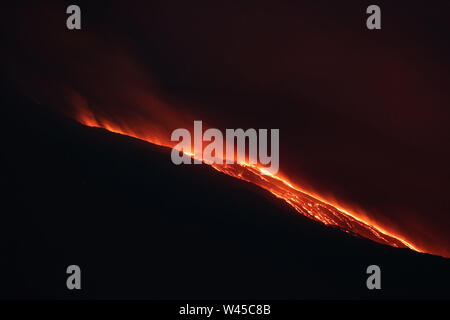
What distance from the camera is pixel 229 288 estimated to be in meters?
4.73

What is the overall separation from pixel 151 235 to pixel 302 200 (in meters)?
3.46

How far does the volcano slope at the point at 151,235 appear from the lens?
4.66m

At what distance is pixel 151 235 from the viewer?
523 centimetres

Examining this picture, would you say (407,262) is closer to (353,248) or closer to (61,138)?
(353,248)

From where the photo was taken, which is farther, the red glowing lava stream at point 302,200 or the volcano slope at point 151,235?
the red glowing lava stream at point 302,200

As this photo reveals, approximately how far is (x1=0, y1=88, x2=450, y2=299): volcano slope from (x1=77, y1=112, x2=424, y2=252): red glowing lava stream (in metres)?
0.64

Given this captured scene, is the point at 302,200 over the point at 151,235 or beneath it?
over

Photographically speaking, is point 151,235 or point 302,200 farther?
point 302,200

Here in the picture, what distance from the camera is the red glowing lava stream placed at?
24.1 feet

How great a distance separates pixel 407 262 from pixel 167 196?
3556mm

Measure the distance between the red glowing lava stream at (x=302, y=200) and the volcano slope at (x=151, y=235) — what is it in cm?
64

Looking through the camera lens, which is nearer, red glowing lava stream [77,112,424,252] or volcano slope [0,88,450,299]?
volcano slope [0,88,450,299]

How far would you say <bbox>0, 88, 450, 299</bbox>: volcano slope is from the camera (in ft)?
15.3
